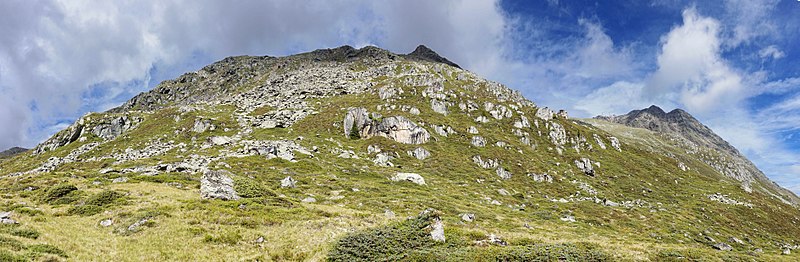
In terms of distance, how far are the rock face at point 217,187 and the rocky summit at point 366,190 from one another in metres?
0.24

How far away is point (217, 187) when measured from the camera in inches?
1619

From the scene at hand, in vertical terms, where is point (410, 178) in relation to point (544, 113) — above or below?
below

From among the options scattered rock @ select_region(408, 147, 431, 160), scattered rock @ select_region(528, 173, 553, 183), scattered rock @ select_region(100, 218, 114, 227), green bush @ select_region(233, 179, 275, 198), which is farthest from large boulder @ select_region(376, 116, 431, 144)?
scattered rock @ select_region(100, 218, 114, 227)

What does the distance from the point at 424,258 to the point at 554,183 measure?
9313 centimetres

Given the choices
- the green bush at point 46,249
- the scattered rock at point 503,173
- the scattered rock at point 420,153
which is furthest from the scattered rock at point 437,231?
the scattered rock at point 503,173

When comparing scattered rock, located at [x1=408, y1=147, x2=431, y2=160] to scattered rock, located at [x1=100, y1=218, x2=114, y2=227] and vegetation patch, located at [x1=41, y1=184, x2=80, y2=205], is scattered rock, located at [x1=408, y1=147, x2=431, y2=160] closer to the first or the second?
vegetation patch, located at [x1=41, y1=184, x2=80, y2=205]

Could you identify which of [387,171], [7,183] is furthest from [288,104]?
Answer: [7,183]

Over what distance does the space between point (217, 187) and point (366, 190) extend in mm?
29755

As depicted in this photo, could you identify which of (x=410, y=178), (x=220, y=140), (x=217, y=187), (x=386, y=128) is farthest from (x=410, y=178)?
(x=220, y=140)

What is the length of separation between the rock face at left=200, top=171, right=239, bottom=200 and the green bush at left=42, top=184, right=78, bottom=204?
1137cm

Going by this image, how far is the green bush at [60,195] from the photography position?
33772 mm

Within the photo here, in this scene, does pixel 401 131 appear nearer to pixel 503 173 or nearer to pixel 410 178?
pixel 503 173

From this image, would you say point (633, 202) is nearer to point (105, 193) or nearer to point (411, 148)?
point (411, 148)

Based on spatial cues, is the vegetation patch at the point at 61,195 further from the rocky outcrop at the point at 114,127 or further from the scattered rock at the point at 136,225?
the rocky outcrop at the point at 114,127
